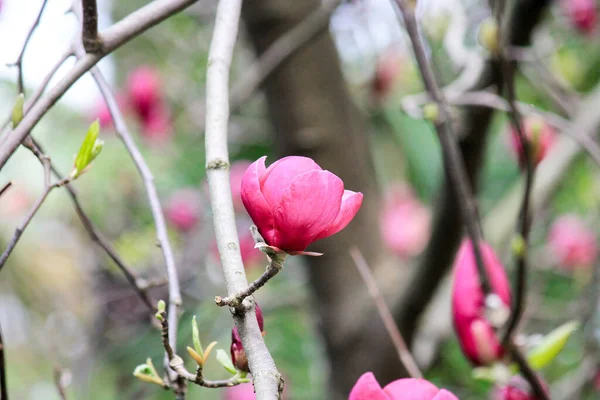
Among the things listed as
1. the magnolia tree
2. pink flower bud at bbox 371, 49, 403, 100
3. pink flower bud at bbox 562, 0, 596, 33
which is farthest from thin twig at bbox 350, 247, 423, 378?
pink flower bud at bbox 562, 0, 596, 33

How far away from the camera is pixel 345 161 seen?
97 cm

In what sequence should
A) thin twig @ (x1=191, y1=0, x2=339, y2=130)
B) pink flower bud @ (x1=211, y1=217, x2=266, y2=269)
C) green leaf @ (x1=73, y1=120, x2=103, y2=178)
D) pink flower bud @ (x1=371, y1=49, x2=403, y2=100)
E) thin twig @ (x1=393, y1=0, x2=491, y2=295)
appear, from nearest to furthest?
1. green leaf @ (x1=73, y1=120, x2=103, y2=178)
2. thin twig @ (x1=393, y1=0, x2=491, y2=295)
3. thin twig @ (x1=191, y1=0, x2=339, y2=130)
4. pink flower bud @ (x1=211, y1=217, x2=266, y2=269)
5. pink flower bud @ (x1=371, y1=49, x2=403, y2=100)

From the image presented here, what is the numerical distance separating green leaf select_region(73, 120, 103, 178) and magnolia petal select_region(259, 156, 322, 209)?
0.11 m

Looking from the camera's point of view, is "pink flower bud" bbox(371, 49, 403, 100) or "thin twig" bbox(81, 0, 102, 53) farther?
"pink flower bud" bbox(371, 49, 403, 100)

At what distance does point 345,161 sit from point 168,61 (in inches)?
42.1

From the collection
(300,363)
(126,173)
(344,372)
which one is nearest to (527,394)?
(344,372)

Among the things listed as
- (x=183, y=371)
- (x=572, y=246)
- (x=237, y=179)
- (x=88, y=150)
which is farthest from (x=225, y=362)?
(x=572, y=246)

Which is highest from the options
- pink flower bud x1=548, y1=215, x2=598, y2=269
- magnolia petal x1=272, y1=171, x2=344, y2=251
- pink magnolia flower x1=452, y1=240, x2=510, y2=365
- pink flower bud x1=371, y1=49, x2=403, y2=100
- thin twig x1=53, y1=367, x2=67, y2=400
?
pink flower bud x1=371, y1=49, x2=403, y2=100

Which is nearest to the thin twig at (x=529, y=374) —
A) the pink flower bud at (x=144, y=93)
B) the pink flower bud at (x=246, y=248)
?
the pink flower bud at (x=246, y=248)

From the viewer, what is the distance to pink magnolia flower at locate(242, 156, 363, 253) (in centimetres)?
24

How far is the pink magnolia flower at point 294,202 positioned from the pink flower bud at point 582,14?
48.0 inches

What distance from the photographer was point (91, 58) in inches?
10.1

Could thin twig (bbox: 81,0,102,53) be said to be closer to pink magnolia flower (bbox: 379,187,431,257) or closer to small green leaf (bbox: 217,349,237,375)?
small green leaf (bbox: 217,349,237,375)

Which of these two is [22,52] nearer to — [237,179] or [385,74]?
[237,179]
